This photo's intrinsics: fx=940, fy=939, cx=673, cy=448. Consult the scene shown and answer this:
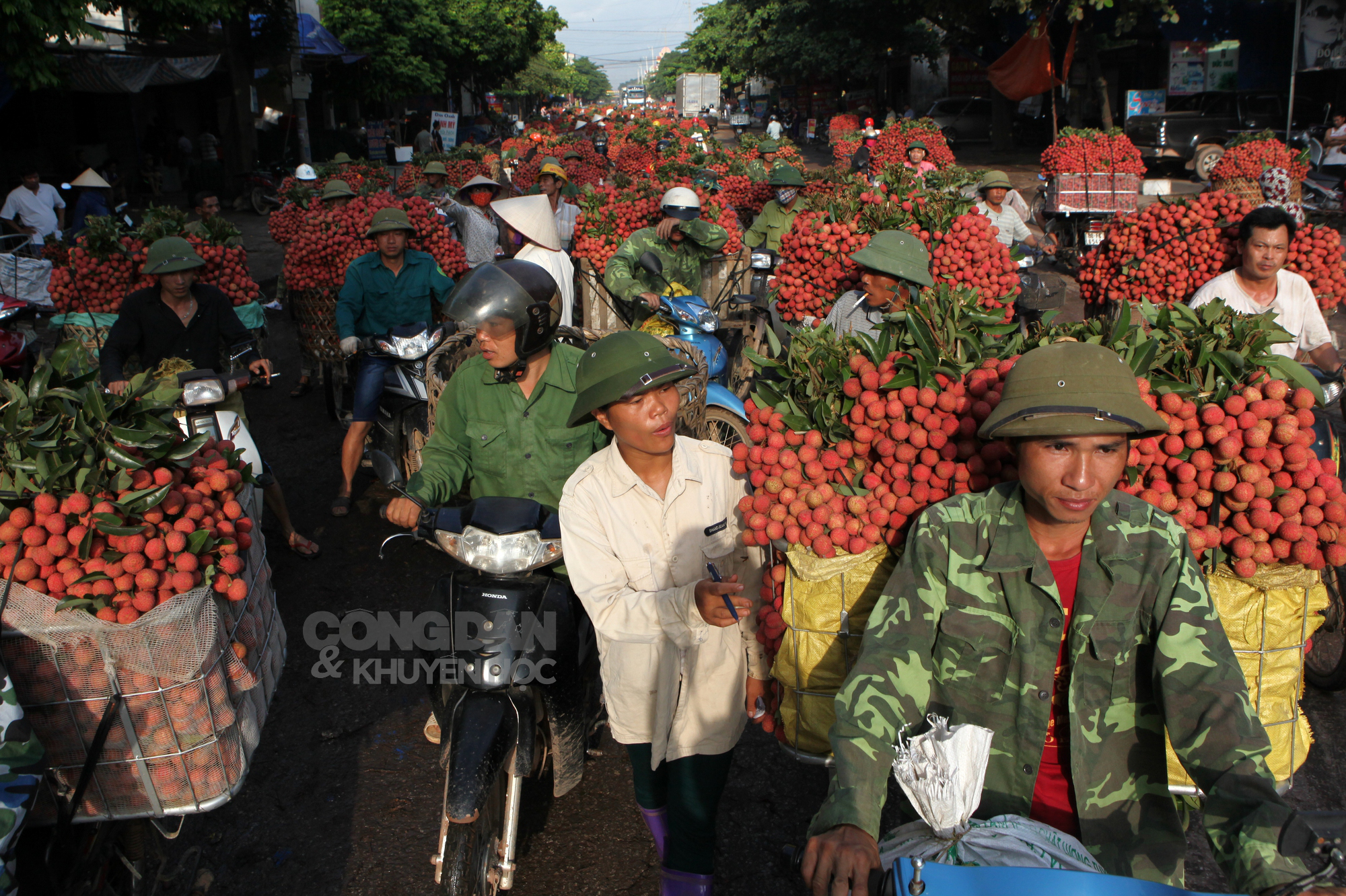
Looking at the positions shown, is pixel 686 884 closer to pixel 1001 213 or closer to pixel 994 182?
pixel 1001 213

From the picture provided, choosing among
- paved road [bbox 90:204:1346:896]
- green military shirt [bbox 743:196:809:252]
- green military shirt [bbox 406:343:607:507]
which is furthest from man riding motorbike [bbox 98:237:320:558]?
green military shirt [bbox 743:196:809:252]

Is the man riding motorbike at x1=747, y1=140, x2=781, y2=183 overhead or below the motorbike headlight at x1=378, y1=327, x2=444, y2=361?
overhead

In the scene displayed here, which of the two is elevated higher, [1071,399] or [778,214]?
[778,214]

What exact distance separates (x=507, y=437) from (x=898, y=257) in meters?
2.32

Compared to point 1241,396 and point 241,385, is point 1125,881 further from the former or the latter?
point 241,385

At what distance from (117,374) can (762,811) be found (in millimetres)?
4481

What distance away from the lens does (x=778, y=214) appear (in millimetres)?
10000

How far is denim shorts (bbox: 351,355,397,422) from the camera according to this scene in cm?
650

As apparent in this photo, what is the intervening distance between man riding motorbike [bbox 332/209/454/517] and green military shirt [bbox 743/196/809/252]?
4057 mm

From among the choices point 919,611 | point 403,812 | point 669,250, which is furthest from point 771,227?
point 919,611

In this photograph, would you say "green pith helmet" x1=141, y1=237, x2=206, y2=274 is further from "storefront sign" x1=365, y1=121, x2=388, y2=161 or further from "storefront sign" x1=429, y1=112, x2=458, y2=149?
"storefront sign" x1=365, y1=121, x2=388, y2=161

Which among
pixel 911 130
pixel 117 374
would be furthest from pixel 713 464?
pixel 911 130

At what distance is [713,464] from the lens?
2834 millimetres

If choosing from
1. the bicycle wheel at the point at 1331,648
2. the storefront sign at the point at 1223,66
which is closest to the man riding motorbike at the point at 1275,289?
the bicycle wheel at the point at 1331,648
